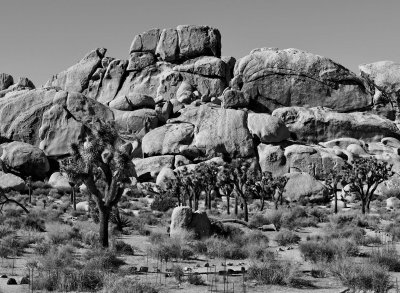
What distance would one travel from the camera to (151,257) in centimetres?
1883

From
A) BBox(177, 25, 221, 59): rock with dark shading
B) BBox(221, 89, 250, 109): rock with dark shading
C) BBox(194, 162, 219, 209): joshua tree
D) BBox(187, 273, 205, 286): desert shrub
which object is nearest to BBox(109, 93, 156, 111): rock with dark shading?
BBox(221, 89, 250, 109): rock with dark shading

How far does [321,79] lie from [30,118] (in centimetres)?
4241

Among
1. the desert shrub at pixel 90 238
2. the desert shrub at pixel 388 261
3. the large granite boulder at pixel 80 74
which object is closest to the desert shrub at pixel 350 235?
the desert shrub at pixel 388 261

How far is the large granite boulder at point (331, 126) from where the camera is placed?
69000 mm

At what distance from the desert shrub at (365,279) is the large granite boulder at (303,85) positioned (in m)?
60.7

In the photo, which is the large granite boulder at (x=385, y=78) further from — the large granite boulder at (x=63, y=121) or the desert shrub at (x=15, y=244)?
the desert shrub at (x=15, y=244)

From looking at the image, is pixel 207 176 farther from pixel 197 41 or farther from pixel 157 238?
pixel 197 41

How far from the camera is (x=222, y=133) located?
6456 centimetres

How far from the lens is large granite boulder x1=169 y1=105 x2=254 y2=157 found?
6334cm

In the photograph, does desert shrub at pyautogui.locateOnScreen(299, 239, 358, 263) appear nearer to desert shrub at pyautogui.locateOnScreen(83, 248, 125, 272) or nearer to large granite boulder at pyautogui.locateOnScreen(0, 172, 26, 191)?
desert shrub at pyautogui.locateOnScreen(83, 248, 125, 272)

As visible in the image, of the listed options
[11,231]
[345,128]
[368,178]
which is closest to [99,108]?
[345,128]

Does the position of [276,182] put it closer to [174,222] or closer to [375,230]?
[375,230]

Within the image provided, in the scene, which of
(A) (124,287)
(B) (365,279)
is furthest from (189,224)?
(A) (124,287)

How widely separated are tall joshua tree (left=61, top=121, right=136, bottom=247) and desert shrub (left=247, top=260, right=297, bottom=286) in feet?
25.3
